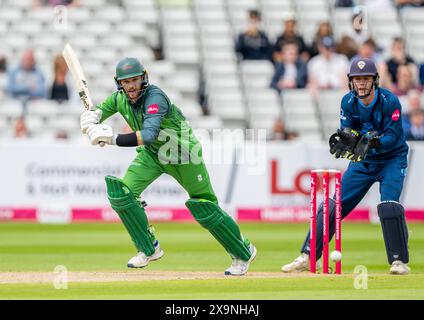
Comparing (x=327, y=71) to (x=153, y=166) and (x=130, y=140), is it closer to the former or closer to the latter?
(x=153, y=166)

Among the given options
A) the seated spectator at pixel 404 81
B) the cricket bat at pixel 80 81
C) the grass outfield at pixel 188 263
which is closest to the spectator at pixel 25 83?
the grass outfield at pixel 188 263

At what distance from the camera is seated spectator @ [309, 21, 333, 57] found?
18047mm

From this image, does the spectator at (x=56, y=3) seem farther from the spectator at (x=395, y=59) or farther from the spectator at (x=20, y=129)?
the spectator at (x=395, y=59)

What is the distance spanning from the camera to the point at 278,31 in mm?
19797

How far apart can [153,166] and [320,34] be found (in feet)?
29.2

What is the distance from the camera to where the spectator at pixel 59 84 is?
55.0ft

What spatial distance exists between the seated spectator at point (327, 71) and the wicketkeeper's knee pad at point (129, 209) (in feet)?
28.5

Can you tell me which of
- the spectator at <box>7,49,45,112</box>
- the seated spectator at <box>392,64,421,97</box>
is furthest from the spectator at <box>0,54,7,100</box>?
the seated spectator at <box>392,64,421,97</box>

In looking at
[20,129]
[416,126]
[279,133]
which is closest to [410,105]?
[416,126]

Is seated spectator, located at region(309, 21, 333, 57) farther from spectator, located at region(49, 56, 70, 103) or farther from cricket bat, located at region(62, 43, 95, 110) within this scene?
cricket bat, located at region(62, 43, 95, 110)

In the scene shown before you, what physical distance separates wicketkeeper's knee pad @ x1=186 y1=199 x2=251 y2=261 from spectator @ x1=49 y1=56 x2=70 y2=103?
25.4 ft

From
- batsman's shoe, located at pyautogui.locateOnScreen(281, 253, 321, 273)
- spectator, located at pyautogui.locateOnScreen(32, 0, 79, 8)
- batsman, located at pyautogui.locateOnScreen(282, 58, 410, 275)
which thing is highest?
spectator, located at pyautogui.locateOnScreen(32, 0, 79, 8)

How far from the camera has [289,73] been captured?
18.0 m

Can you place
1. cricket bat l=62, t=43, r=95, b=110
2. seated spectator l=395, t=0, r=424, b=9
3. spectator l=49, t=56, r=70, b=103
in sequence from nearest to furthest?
1. cricket bat l=62, t=43, r=95, b=110
2. spectator l=49, t=56, r=70, b=103
3. seated spectator l=395, t=0, r=424, b=9
